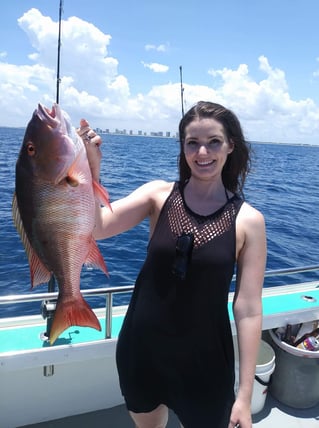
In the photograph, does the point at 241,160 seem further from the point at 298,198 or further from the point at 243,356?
the point at 298,198

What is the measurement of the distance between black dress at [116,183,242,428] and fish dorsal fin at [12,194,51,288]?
1.75 feet

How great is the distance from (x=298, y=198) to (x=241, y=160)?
16.6 meters

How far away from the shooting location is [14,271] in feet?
23.9

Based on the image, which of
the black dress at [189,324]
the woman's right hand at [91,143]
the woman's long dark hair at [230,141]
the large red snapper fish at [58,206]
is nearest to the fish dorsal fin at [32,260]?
the large red snapper fish at [58,206]

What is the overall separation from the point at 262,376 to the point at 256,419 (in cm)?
49

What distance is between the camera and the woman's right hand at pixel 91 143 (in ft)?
5.47

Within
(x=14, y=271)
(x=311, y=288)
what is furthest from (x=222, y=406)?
(x=14, y=271)

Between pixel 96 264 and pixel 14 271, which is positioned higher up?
pixel 96 264

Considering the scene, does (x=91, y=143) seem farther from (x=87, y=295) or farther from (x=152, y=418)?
(x=152, y=418)

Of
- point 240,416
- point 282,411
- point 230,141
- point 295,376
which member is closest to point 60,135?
point 230,141

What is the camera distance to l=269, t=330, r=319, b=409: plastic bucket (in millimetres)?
3381

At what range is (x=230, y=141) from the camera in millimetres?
1970

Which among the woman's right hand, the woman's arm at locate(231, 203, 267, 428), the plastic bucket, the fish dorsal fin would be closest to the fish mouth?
the woman's right hand

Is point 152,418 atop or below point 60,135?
below
